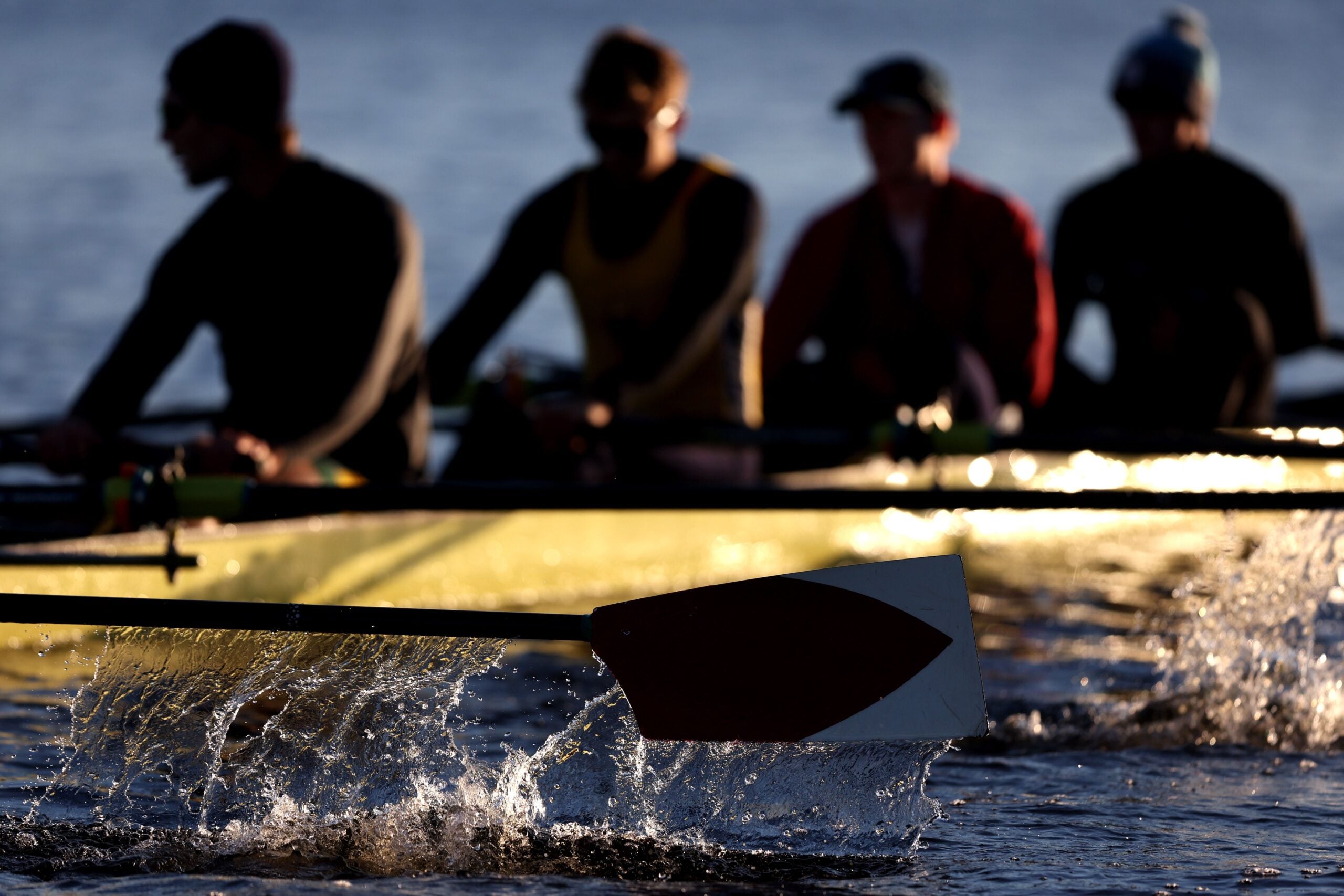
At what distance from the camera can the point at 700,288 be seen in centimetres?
566

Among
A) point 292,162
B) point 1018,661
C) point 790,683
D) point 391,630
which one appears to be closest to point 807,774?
point 790,683

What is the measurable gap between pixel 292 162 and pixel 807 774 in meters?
2.52

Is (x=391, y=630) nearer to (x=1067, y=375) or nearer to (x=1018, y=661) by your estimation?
(x=1018, y=661)

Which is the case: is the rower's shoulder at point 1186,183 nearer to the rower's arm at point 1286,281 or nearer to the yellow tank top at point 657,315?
the rower's arm at point 1286,281

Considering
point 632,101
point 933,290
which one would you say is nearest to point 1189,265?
point 933,290

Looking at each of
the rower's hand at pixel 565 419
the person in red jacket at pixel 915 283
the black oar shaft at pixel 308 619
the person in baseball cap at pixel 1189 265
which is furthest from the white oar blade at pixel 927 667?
the person in baseball cap at pixel 1189 265

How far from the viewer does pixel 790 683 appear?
315 cm

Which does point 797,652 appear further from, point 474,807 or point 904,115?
point 904,115

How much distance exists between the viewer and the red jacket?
20.9 ft

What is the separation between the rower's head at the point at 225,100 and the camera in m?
4.84

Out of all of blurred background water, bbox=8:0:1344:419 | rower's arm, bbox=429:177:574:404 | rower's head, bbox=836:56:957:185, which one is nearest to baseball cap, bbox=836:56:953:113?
rower's head, bbox=836:56:957:185

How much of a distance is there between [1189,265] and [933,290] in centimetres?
125

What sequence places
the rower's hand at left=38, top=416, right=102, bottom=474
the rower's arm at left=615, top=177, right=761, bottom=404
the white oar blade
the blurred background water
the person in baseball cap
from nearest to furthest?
the white oar blade, the rower's hand at left=38, top=416, right=102, bottom=474, the rower's arm at left=615, top=177, right=761, bottom=404, the person in baseball cap, the blurred background water

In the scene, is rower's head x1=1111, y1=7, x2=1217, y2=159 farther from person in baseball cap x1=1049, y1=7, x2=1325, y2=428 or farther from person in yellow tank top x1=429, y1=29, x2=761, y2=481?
person in yellow tank top x1=429, y1=29, x2=761, y2=481
